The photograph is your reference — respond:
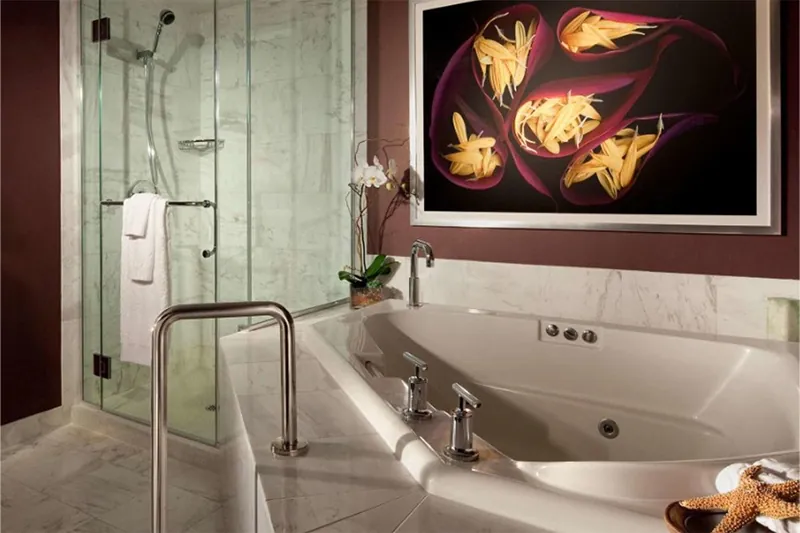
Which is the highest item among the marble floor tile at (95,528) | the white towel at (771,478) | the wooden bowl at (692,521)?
the white towel at (771,478)

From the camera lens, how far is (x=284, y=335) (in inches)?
43.0

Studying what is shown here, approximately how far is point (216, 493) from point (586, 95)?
6.95 feet

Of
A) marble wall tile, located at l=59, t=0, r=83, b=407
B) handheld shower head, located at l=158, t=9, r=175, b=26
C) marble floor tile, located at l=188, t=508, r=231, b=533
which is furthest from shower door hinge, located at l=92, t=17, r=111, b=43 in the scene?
marble floor tile, located at l=188, t=508, r=231, b=533

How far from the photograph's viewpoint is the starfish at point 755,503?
2.34 ft

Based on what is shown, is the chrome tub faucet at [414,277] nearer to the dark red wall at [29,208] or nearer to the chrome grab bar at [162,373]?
the chrome grab bar at [162,373]

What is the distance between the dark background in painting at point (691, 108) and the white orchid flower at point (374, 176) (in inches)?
26.3

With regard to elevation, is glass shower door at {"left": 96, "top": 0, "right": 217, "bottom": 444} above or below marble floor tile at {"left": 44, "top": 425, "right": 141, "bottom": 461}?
above

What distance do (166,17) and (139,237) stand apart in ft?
3.94

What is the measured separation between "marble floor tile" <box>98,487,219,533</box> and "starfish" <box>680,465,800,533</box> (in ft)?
5.94

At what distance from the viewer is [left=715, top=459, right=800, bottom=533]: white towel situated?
2.31ft

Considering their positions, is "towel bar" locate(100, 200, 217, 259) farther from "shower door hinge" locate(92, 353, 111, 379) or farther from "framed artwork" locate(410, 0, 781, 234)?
"framed artwork" locate(410, 0, 781, 234)

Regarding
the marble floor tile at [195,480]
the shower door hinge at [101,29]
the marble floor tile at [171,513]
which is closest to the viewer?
the marble floor tile at [171,513]

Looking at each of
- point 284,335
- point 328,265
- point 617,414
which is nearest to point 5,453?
point 328,265

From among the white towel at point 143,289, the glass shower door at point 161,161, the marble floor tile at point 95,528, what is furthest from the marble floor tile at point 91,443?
the marble floor tile at point 95,528
